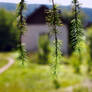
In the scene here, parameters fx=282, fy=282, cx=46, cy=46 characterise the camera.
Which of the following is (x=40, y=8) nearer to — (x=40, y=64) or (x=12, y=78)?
(x=40, y=64)

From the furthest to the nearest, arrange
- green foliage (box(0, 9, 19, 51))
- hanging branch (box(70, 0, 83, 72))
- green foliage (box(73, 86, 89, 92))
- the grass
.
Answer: green foliage (box(0, 9, 19, 51)) < the grass < green foliage (box(73, 86, 89, 92)) < hanging branch (box(70, 0, 83, 72))

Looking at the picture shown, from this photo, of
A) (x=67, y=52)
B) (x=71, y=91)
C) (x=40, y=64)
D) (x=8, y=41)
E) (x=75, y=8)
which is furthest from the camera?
(x=8, y=41)

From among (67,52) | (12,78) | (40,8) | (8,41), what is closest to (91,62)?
(12,78)

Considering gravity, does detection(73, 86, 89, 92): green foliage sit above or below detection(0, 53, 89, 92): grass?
above

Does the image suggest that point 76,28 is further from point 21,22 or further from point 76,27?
point 21,22

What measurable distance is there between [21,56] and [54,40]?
0.13m

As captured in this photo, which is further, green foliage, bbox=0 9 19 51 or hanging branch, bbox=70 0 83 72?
green foliage, bbox=0 9 19 51

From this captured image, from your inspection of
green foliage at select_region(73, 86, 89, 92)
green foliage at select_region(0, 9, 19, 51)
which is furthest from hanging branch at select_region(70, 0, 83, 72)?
green foliage at select_region(0, 9, 19, 51)

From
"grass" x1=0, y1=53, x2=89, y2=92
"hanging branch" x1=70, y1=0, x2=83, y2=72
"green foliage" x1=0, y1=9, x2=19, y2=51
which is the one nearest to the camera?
"hanging branch" x1=70, y1=0, x2=83, y2=72

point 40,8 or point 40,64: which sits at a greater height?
point 40,8

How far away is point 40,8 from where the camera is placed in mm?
20141

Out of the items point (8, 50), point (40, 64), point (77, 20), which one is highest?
point (77, 20)

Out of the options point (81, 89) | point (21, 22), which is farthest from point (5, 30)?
point (21, 22)

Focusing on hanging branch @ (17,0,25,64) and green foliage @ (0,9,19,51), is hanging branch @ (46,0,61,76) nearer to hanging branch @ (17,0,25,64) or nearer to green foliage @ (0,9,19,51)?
hanging branch @ (17,0,25,64)
